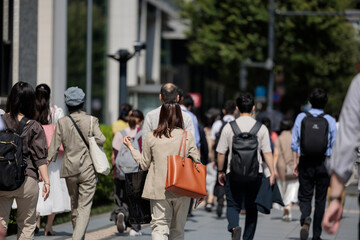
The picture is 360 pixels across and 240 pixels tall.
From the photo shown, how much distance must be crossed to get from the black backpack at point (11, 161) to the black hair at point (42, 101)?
2.68 metres

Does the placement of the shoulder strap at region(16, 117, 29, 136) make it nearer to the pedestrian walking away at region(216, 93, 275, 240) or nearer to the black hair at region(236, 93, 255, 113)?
the pedestrian walking away at region(216, 93, 275, 240)

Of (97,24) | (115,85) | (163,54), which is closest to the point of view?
(97,24)

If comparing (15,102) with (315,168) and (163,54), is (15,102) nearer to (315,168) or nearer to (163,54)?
(315,168)

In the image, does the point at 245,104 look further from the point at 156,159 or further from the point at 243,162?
the point at 156,159

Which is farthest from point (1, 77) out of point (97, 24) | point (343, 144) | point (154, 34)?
point (154, 34)

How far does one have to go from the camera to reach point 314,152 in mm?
9094

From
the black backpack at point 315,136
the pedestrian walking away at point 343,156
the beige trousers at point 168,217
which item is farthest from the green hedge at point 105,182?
the pedestrian walking away at point 343,156

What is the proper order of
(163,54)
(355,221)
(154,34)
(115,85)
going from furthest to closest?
(163,54), (154,34), (115,85), (355,221)

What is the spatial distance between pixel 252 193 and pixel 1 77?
727 centimetres

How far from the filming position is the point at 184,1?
109 feet

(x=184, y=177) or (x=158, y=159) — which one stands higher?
(x=158, y=159)

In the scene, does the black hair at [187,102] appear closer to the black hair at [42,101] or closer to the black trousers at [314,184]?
the black trousers at [314,184]

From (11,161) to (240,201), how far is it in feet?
10.3

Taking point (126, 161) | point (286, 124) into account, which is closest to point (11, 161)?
point (126, 161)
